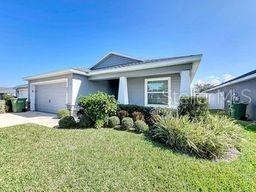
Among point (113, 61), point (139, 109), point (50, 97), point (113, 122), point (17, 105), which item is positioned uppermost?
point (113, 61)

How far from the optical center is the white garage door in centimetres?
1510

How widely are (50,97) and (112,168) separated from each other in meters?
14.2

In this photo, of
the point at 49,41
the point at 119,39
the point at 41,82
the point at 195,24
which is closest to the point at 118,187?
the point at 195,24

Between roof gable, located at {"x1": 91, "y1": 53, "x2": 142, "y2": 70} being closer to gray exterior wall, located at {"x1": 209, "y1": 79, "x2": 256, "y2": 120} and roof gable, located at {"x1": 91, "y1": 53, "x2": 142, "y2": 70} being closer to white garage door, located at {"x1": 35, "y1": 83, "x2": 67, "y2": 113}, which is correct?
white garage door, located at {"x1": 35, "y1": 83, "x2": 67, "y2": 113}

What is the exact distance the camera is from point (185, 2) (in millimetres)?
9328

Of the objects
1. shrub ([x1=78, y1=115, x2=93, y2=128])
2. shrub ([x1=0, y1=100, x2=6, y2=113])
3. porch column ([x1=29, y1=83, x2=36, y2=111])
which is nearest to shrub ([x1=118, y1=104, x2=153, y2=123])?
shrub ([x1=78, y1=115, x2=93, y2=128])

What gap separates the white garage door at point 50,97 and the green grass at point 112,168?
9212mm

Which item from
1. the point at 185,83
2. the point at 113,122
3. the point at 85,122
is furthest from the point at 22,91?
the point at 185,83

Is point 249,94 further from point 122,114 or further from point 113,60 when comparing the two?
point 113,60

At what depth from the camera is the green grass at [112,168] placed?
3.75 meters

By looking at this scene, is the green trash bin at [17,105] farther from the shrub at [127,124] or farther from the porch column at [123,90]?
the shrub at [127,124]

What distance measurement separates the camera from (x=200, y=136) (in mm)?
5555

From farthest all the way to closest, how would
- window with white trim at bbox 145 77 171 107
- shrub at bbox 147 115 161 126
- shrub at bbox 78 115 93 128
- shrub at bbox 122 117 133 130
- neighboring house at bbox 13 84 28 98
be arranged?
neighboring house at bbox 13 84 28 98
window with white trim at bbox 145 77 171 107
shrub at bbox 78 115 93 128
shrub at bbox 122 117 133 130
shrub at bbox 147 115 161 126

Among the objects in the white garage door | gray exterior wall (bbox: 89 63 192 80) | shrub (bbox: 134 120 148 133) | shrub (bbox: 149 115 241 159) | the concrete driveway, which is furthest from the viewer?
the white garage door
